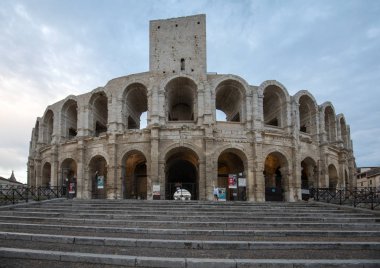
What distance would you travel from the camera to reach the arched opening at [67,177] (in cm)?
2082

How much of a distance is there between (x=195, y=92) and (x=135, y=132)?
5504mm

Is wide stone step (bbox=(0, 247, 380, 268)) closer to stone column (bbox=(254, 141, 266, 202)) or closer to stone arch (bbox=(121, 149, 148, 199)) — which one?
stone column (bbox=(254, 141, 266, 202))

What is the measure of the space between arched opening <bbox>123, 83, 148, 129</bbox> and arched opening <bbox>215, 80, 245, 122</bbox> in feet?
21.1

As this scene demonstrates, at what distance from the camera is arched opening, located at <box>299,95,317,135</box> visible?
24.8 metres

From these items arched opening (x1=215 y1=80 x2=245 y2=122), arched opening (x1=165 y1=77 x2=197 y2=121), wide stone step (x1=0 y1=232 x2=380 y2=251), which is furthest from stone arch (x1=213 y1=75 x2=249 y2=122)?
wide stone step (x1=0 y1=232 x2=380 y2=251)

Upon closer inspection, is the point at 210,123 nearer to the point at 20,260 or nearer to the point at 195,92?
the point at 195,92

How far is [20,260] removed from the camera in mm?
6141

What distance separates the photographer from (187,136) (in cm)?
2098

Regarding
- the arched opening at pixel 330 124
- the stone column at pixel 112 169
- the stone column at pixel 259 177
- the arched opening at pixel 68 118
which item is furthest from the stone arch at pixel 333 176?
the arched opening at pixel 68 118

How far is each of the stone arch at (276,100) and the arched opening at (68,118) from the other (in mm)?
16502

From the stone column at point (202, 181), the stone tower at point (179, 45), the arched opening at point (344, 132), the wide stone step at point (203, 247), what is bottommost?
the wide stone step at point (203, 247)

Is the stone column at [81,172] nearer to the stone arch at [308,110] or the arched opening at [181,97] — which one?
the arched opening at [181,97]

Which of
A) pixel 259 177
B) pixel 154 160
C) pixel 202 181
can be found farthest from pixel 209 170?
pixel 154 160

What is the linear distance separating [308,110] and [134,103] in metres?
15.5
